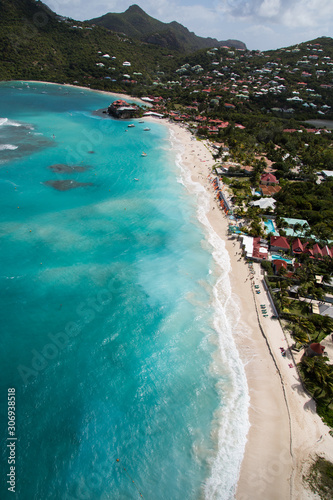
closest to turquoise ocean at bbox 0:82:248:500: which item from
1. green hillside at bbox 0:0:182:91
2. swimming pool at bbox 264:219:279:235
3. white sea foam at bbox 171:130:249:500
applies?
white sea foam at bbox 171:130:249:500

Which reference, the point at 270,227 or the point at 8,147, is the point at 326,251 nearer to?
the point at 270,227

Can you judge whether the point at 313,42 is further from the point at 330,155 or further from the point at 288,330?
the point at 288,330

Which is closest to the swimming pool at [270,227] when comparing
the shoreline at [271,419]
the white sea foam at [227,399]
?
the white sea foam at [227,399]

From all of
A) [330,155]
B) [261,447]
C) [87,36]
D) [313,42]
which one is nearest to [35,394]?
[261,447]

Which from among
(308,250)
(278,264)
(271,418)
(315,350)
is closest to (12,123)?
(278,264)

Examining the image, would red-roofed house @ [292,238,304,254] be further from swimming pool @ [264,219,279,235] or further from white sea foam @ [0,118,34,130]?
white sea foam @ [0,118,34,130]
